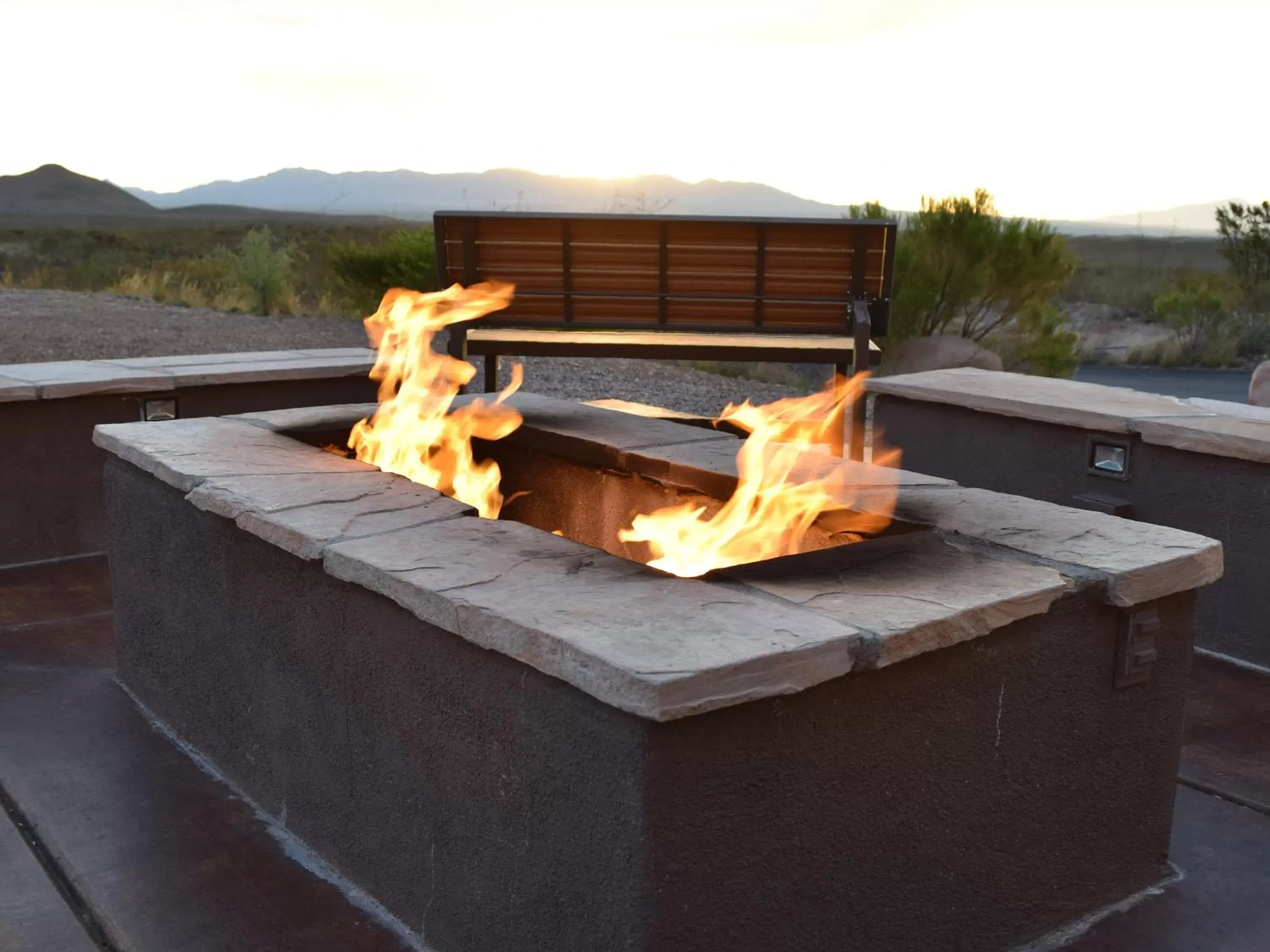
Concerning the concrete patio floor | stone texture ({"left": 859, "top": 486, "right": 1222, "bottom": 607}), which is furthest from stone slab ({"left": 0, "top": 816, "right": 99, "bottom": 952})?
stone texture ({"left": 859, "top": 486, "right": 1222, "bottom": 607})

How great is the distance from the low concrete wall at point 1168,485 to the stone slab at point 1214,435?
0.06 feet

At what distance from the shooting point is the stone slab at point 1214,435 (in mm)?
3750

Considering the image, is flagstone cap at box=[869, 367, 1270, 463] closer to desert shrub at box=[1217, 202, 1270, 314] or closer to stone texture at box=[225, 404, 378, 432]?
stone texture at box=[225, 404, 378, 432]

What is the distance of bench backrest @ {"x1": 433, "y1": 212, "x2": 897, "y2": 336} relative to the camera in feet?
17.1

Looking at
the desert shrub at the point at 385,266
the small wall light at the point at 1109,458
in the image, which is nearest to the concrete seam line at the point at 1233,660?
the small wall light at the point at 1109,458

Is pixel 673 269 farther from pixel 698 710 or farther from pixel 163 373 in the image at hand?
pixel 698 710

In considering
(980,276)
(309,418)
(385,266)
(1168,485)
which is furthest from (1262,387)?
(385,266)

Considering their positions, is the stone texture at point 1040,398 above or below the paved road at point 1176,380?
above

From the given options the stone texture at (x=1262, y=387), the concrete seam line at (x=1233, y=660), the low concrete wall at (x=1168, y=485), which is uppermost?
the stone texture at (x=1262, y=387)

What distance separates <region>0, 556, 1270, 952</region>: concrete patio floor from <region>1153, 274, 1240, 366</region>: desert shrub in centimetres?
1259

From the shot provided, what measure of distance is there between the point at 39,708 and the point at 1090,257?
4909 centimetres

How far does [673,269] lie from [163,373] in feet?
6.77

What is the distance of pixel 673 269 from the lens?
5.41 m

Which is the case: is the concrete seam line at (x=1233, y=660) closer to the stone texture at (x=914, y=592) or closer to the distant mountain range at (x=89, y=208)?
the stone texture at (x=914, y=592)
